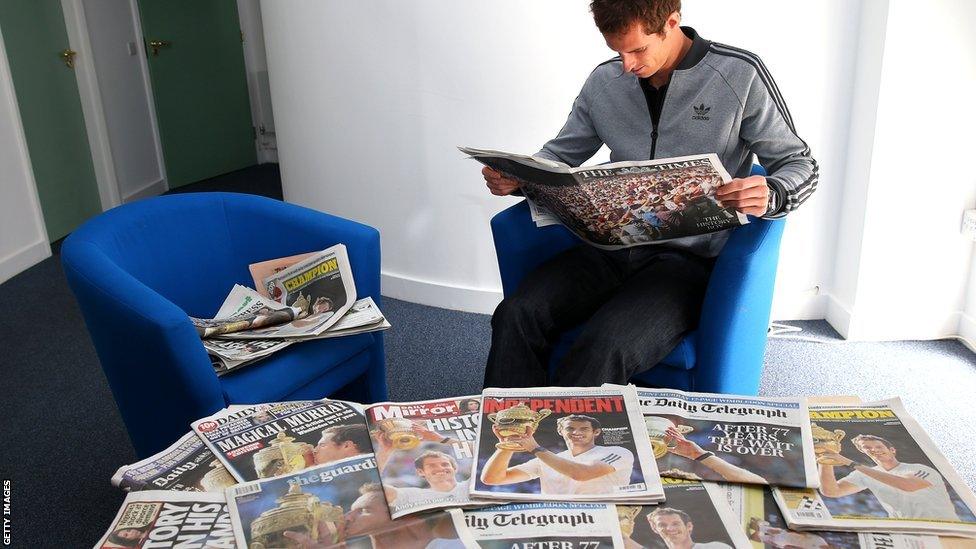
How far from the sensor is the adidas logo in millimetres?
1862

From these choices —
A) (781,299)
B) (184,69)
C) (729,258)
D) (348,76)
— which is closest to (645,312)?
(729,258)

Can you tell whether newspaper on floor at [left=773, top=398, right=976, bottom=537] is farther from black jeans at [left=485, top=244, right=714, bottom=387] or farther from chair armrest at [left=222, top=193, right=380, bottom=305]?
chair armrest at [left=222, top=193, right=380, bottom=305]

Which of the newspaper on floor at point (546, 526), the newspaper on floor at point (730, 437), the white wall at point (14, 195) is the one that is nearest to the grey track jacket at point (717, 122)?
the newspaper on floor at point (730, 437)

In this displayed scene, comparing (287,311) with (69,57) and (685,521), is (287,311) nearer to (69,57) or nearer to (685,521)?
(685,521)

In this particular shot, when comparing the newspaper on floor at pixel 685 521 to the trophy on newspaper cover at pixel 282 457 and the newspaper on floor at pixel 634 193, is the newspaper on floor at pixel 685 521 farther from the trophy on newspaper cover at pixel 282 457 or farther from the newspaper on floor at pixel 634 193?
the newspaper on floor at pixel 634 193

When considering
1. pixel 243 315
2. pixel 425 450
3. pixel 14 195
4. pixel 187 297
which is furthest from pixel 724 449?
pixel 14 195

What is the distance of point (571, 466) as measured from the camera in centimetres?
111

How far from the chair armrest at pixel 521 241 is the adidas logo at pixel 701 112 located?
44cm

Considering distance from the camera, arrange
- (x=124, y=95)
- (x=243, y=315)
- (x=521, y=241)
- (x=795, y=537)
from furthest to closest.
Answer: (x=124, y=95), (x=521, y=241), (x=243, y=315), (x=795, y=537)

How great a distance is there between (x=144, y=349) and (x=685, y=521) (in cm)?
114

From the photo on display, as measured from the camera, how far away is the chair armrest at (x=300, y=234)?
6.59ft

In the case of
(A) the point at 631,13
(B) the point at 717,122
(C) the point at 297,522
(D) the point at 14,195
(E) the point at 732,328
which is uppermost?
(A) the point at 631,13

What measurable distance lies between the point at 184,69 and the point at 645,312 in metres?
4.16

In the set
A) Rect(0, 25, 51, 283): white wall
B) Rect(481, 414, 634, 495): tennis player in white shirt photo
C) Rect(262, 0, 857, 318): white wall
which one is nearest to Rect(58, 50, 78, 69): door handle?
Rect(0, 25, 51, 283): white wall
